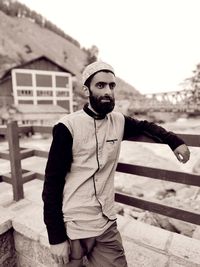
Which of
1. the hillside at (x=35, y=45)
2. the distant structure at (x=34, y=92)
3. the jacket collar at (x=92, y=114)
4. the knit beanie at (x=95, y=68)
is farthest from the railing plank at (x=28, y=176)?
the hillside at (x=35, y=45)

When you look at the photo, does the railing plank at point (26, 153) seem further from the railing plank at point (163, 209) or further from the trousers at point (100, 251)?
the trousers at point (100, 251)

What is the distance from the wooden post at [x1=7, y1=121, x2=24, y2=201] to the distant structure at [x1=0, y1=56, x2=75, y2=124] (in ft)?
78.8

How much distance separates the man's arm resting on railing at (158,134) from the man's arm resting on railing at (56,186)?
1.83ft

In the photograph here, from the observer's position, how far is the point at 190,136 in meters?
1.72

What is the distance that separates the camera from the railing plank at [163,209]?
6.32 ft

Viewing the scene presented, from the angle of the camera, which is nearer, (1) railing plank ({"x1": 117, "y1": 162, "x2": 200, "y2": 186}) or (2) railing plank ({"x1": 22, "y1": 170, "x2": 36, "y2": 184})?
(1) railing plank ({"x1": 117, "y1": 162, "x2": 200, "y2": 186})

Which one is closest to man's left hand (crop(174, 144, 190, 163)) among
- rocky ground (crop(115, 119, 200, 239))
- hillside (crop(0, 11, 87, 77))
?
rocky ground (crop(115, 119, 200, 239))

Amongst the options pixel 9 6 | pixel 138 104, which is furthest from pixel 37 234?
pixel 9 6

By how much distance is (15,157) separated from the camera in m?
2.66

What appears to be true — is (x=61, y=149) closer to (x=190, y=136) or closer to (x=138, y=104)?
(x=190, y=136)

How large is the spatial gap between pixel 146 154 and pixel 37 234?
12.8m

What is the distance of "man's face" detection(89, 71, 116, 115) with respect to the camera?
4.70 feet

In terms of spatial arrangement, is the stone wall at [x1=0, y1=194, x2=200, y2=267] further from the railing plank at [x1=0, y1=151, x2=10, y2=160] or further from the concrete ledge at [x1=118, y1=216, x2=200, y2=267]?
the railing plank at [x1=0, y1=151, x2=10, y2=160]

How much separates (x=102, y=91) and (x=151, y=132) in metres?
0.58
